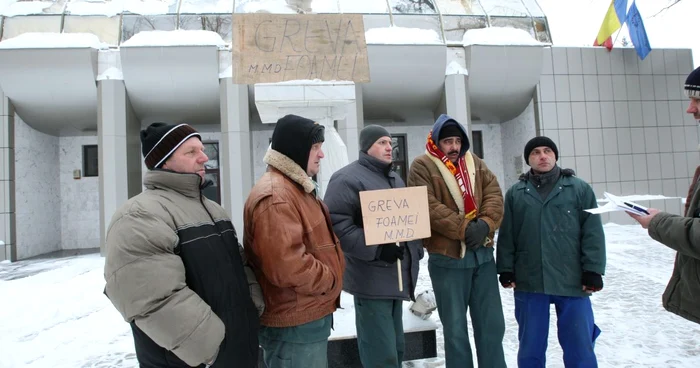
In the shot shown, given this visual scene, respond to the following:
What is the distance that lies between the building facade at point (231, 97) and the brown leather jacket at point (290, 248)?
25.7 feet

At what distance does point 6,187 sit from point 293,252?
36.5 ft

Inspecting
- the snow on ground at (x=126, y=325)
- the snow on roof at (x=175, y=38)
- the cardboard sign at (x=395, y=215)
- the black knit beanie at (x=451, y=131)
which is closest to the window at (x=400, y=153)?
the snow on roof at (x=175, y=38)

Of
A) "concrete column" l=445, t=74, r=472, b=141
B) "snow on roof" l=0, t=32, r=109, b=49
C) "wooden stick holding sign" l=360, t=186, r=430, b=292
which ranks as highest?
"snow on roof" l=0, t=32, r=109, b=49

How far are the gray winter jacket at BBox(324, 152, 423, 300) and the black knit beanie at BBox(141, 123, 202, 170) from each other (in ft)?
3.54

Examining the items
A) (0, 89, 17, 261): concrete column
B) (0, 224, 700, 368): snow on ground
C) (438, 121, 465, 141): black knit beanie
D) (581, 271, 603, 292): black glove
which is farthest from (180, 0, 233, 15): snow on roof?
(581, 271, 603, 292): black glove

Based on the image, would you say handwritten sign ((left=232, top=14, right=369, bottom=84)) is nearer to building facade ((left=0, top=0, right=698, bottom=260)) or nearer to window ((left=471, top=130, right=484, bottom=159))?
building facade ((left=0, top=0, right=698, bottom=260))

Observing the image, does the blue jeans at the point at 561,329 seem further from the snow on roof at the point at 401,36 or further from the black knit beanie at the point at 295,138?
the snow on roof at the point at 401,36

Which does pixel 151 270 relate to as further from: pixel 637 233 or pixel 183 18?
pixel 637 233

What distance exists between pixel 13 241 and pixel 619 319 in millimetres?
12294

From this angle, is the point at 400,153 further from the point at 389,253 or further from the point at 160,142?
the point at 160,142

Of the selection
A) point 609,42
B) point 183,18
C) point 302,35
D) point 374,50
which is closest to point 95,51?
point 183,18

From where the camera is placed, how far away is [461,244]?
2773mm

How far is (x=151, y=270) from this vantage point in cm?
154

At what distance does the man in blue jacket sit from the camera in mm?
2557
